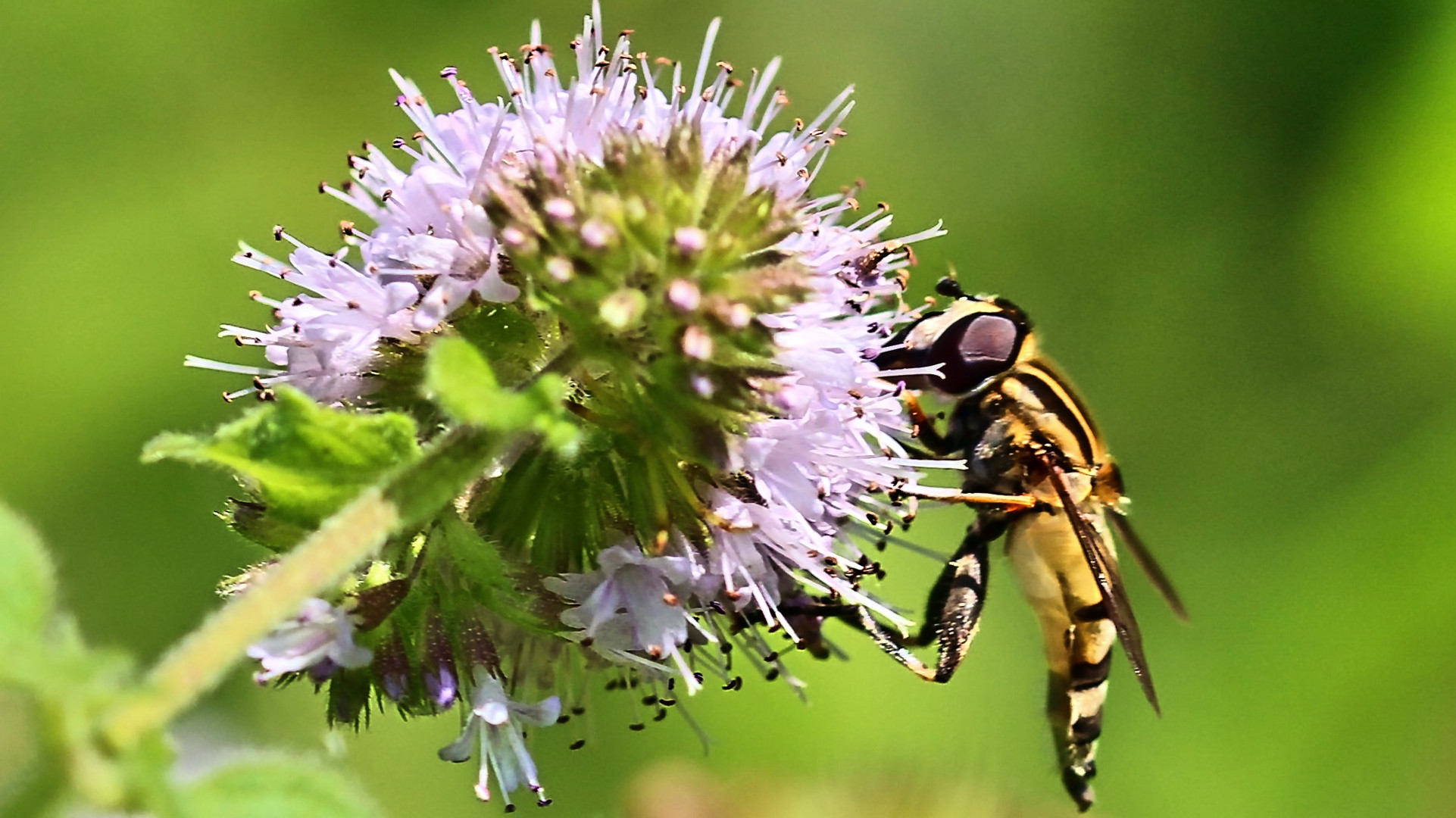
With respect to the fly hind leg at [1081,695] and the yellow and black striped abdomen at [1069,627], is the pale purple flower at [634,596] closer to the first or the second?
the yellow and black striped abdomen at [1069,627]

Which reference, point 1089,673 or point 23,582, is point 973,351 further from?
point 23,582

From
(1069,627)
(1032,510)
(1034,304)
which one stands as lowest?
(1069,627)

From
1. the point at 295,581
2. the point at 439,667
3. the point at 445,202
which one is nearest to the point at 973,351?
the point at 445,202

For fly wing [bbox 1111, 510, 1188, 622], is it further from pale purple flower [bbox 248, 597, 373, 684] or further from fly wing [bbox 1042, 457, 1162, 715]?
pale purple flower [bbox 248, 597, 373, 684]

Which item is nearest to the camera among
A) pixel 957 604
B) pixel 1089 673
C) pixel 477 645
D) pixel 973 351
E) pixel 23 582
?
pixel 23 582

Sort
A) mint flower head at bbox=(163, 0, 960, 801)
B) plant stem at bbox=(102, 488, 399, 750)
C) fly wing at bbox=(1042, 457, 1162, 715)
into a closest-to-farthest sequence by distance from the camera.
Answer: plant stem at bbox=(102, 488, 399, 750), mint flower head at bbox=(163, 0, 960, 801), fly wing at bbox=(1042, 457, 1162, 715)

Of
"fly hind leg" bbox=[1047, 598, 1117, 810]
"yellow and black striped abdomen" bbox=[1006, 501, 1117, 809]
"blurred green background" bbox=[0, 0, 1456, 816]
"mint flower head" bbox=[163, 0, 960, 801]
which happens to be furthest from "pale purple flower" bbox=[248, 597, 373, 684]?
"blurred green background" bbox=[0, 0, 1456, 816]

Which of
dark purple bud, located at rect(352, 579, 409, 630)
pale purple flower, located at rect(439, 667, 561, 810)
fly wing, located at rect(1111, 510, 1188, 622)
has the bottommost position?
fly wing, located at rect(1111, 510, 1188, 622)
